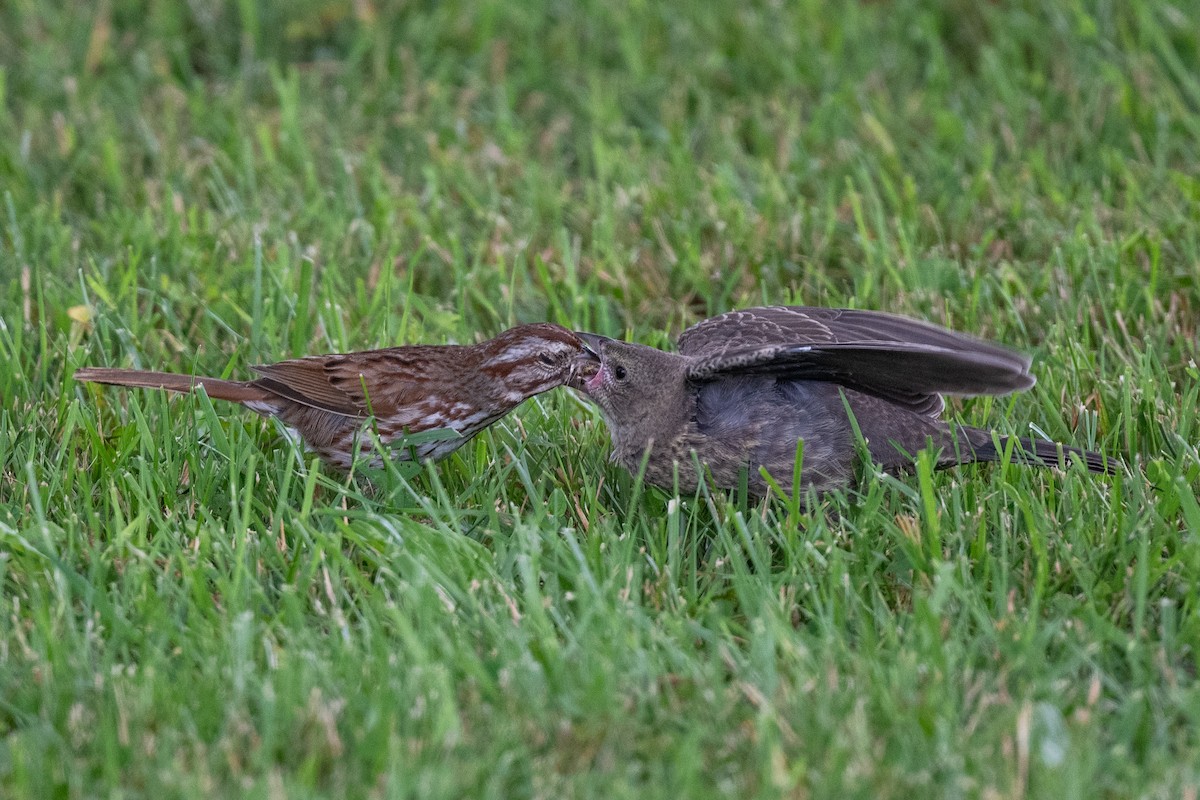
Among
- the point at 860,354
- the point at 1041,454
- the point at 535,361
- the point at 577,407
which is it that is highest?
the point at 860,354

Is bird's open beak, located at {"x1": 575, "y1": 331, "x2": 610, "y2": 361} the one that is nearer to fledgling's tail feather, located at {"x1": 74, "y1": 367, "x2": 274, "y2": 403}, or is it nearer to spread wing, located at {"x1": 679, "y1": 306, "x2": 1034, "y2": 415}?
spread wing, located at {"x1": 679, "y1": 306, "x2": 1034, "y2": 415}

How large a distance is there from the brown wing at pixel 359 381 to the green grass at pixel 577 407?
23 centimetres

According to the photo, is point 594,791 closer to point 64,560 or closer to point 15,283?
point 64,560

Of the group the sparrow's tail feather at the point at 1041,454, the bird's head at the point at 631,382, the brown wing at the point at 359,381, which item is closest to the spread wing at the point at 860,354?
the bird's head at the point at 631,382

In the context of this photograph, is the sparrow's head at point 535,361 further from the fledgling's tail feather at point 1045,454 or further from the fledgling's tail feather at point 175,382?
the fledgling's tail feather at point 1045,454

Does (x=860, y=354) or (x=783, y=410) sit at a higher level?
(x=860, y=354)

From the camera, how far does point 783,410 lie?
4.59 meters

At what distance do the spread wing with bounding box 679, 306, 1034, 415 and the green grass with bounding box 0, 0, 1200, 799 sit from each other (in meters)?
0.30

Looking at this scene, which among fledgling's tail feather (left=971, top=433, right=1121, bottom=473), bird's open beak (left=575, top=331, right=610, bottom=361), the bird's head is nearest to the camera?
fledgling's tail feather (left=971, top=433, right=1121, bottom=473)

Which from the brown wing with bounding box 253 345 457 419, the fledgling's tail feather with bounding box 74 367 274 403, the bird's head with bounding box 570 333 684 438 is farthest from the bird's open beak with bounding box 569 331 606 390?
the fledgling's tail feather with bounding box 74 367 274 403

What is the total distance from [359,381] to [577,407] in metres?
0.86

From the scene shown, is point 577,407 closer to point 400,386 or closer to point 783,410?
point 400,386

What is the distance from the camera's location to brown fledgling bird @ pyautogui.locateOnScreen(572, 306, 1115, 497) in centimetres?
448

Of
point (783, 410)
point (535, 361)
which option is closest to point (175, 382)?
point (535, 361)
